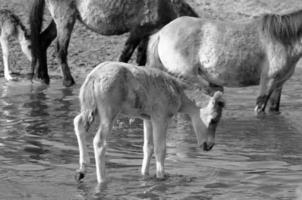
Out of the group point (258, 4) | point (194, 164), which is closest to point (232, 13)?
point (258, 4)

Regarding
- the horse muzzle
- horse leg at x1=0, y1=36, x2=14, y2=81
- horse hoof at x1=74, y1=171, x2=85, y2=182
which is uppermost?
the horse muzzle

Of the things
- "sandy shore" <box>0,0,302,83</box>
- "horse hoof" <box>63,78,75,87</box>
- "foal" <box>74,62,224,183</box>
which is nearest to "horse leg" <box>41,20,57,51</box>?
"sandy shore" <box>0,0,302,83</box>

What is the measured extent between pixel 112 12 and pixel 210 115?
5713mm

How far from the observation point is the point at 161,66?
1217 cm

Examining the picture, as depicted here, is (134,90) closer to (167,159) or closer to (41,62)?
(167,159)

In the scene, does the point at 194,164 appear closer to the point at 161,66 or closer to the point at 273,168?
the point at 273,168

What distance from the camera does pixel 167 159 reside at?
9.47 metres

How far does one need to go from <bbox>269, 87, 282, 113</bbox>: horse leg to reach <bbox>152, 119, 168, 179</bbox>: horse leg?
4.19 meters

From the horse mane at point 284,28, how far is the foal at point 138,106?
350cm

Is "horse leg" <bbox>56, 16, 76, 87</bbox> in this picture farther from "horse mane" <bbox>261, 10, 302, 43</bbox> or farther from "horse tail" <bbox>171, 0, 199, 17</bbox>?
"horse mane" <bbox>261, 10, 302, 43</bbox>

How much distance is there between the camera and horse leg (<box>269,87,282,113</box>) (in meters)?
12.4

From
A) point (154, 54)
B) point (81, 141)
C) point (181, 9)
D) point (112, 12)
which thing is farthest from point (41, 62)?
point (81, 141)

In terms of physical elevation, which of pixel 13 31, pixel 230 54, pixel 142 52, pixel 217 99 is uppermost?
pixel 217 99

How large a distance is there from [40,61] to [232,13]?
5.20m
